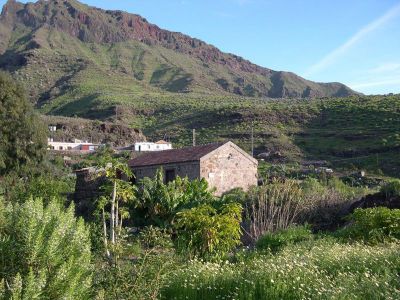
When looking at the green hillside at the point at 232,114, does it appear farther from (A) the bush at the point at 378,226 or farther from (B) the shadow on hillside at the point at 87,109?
(A) the bush at the point at 378,226

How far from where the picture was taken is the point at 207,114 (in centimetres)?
8131

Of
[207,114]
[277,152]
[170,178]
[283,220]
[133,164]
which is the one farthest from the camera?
[207,114]

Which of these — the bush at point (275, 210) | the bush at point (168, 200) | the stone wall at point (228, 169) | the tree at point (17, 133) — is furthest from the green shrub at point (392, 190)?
the tree at point (17, 133)

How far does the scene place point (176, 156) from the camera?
2825cm

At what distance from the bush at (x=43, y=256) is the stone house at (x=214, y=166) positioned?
1855 cm

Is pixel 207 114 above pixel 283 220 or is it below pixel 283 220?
above

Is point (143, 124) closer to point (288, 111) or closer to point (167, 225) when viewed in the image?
point (288, 111)

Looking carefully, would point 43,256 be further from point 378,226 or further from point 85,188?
point 85,188

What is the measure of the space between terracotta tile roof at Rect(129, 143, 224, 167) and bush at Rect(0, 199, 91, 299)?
60.9 feet

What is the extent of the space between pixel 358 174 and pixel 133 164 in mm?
20655

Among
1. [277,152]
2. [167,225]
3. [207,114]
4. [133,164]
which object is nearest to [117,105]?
[207,114]

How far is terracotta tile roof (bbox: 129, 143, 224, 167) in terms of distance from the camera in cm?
2675

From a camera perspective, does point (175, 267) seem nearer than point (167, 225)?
Yes

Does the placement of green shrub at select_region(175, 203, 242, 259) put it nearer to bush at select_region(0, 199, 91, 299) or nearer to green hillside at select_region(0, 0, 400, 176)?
bush at select_region(0, 199, 91, 299)
